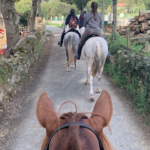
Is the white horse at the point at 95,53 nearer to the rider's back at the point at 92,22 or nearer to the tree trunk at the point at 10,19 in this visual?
the rider's back at the point at 92,22

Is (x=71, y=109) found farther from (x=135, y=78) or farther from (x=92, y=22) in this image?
(x=92, y=22)

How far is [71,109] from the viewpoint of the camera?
15.9 ft

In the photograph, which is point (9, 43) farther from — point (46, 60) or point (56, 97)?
point (56, 97)

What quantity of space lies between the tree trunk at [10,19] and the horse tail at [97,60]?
5696 mm

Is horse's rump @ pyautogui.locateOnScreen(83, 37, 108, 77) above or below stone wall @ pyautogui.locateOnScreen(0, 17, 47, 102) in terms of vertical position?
above

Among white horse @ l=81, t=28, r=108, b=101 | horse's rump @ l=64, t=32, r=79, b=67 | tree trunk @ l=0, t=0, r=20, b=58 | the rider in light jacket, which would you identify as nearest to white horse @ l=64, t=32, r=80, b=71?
horse's rump @ l=64, t=32, r=79, b=67

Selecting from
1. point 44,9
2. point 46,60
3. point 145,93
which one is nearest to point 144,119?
point 145,93

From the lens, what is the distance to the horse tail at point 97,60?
496 cm

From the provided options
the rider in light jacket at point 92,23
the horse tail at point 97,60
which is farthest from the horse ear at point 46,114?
the rider in light jacket at point 92,23

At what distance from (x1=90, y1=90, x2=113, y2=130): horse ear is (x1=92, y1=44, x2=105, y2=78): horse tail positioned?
346 centimetres

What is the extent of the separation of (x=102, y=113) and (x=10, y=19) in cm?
863

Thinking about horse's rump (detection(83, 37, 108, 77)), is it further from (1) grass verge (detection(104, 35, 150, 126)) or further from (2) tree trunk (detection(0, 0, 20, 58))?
(2) tree trunk (detection(0, 0, 20, 58))

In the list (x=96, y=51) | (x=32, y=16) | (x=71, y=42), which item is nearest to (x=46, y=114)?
(x=96, y=51)

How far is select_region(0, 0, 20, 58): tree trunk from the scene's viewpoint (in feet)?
27.9
